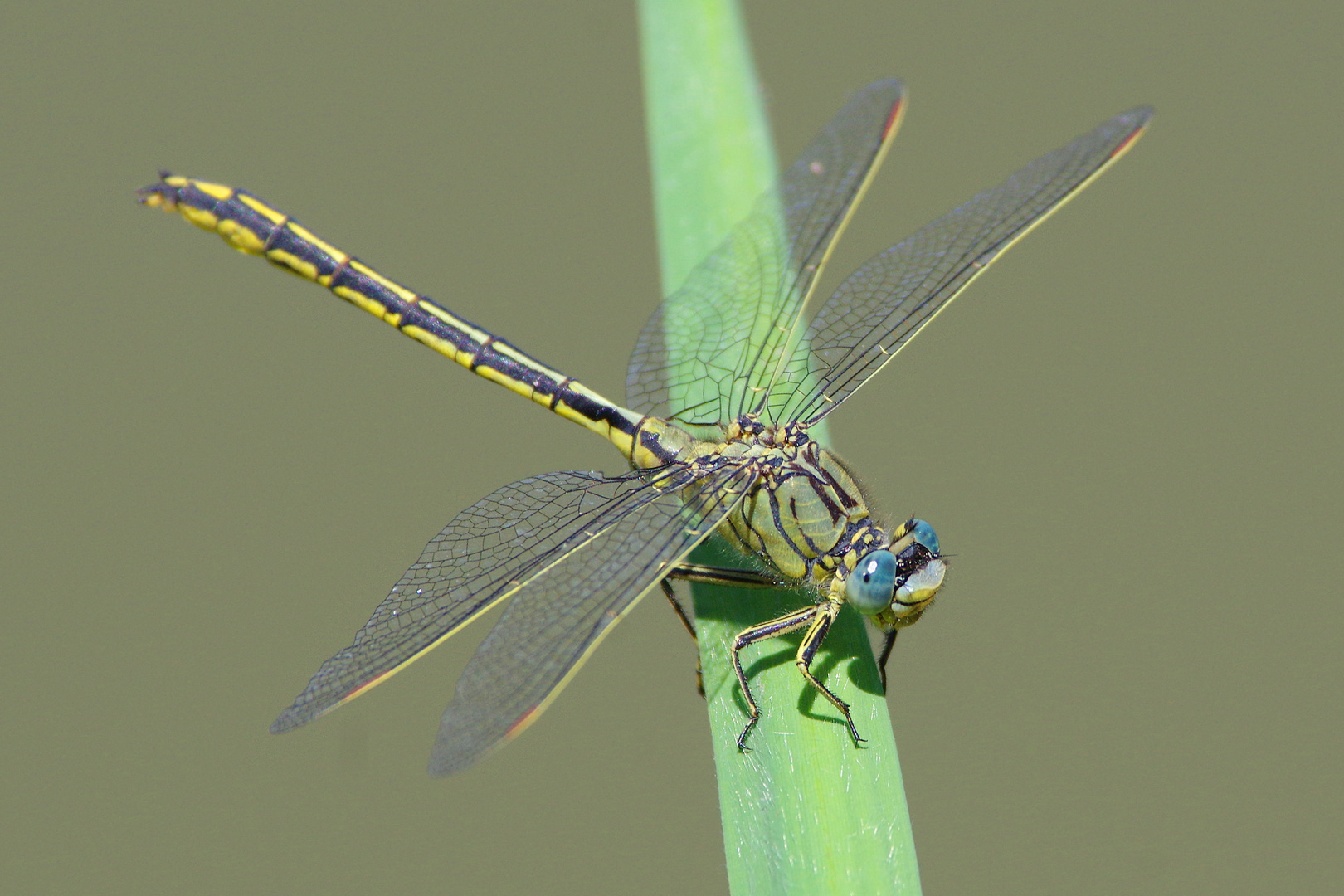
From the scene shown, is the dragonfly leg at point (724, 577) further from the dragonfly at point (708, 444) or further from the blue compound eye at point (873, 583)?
the blue compound eye at point (873, 583)

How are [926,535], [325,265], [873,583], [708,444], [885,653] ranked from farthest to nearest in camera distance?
[325,265] < [708,444] < [926,535] < [885,653] < [873,583]

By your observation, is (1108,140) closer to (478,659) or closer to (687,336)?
(687,336)

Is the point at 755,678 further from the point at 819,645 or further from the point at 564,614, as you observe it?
the point at 564,614

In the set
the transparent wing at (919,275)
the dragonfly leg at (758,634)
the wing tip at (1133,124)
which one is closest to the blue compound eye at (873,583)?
the dragonfly leg at (758,634)

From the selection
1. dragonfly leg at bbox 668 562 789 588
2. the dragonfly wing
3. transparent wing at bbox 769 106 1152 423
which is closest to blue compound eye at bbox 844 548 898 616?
dragonfly leg at bbox 668 562 789 588

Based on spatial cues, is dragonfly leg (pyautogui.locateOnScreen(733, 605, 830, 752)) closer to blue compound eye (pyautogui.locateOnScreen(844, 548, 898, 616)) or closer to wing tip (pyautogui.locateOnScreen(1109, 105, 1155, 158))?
blue compound eye (pyautogui.locateOnScreen(844, 548, 898, 616))

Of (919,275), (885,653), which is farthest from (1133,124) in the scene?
(885,653)

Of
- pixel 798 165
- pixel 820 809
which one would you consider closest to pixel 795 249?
pixel 798 165
